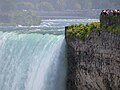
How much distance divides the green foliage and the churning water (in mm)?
878

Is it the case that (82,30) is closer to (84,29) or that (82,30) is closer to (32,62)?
(84,29)

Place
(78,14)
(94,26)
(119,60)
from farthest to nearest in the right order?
(78,14)
(94,26)
(119,60)

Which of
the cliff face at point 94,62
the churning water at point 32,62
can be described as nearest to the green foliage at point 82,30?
the cliff face at point 94,62

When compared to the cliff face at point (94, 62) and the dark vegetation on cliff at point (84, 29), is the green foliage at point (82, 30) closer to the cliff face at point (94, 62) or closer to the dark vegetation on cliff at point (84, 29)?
the dark vegetation on cliff at point (84, 29)

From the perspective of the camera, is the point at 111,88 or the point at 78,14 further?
the point at 78,14

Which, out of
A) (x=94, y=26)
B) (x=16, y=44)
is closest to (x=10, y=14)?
(x=16, y=44)

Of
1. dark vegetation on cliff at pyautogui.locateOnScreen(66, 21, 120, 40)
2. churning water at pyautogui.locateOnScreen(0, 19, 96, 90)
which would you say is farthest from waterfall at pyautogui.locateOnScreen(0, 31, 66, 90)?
dark vegetation on cliff at pyautogui.locateOnScreen(66, 21, 120, 40)

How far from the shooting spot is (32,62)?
3083 centimetres

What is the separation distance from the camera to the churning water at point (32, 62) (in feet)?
95.3

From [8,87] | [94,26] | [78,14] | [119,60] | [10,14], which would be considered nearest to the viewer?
[119,60]

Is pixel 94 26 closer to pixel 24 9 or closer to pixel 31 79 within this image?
pixel 31 79

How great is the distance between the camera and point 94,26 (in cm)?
2689

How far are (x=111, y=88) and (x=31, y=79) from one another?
6.81 m

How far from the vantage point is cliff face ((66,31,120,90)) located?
2470cm
